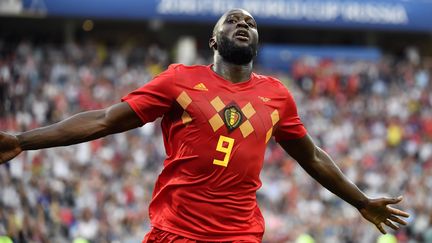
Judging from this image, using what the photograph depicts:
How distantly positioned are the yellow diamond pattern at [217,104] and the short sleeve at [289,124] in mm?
452

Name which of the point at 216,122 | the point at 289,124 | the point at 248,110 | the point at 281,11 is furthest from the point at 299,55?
the point at 216,122

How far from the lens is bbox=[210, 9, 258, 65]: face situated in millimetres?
4836

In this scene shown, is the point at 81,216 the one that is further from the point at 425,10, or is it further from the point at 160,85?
the point at 425,10

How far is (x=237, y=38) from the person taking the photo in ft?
15.9

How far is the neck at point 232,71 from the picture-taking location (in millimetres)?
4898

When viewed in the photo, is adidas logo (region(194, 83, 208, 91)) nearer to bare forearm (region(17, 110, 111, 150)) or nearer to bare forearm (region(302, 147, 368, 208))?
bare forearm (region(17, 110, 111, 150))

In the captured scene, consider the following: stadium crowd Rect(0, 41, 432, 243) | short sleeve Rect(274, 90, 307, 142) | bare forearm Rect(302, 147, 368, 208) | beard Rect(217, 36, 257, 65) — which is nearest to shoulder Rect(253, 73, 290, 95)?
short sleeve Rect(274, 90, 307, 142)

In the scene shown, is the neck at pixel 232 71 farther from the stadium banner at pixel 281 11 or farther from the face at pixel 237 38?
the stadium banner at pixel 281 11

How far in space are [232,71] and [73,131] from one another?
39.0 inches

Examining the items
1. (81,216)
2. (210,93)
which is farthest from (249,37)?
(81,216)

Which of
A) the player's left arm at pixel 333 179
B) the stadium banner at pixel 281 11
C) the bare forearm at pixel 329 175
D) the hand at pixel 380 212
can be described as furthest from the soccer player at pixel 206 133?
the stadium banner at pixel 281 11

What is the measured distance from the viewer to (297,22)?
2769 centimetres

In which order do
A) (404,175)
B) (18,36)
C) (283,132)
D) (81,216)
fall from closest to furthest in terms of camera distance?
1. (283,132)
2. (81,216)
3. (404,175)
4. (18,36)

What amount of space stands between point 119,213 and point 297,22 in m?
14.5
